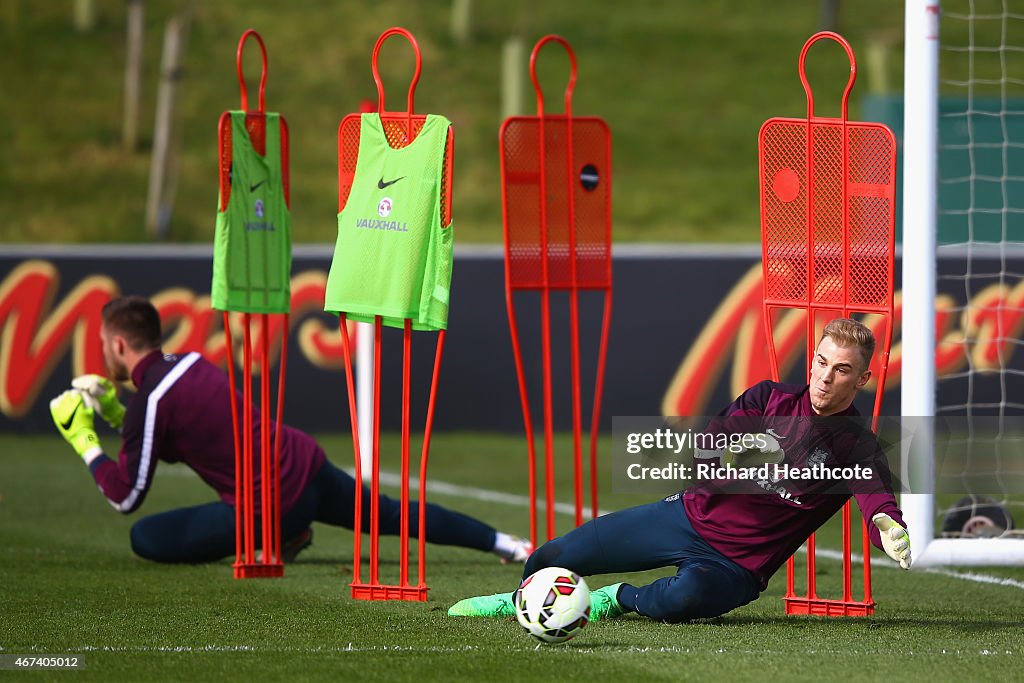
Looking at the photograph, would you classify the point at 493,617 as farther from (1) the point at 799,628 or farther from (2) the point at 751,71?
(2) the point at 751,71

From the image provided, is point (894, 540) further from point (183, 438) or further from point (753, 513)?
point (183, 438)

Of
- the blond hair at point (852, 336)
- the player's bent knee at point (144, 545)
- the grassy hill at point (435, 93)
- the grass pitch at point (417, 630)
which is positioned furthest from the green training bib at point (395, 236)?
the grassy hill at point (435, 93)

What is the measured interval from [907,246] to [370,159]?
2.68m

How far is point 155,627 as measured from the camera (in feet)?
19.0

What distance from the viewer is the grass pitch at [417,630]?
5027mm

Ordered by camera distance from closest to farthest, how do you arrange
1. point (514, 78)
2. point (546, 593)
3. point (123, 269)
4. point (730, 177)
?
point (546, 593)
point (123, 269)
point (514, 78)
point (730, 177)

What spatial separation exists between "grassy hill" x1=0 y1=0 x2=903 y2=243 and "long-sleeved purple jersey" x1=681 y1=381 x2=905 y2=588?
63.3 feet

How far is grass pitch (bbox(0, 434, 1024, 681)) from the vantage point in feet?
16.5

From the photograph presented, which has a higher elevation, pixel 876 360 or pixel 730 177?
pixel 730 177

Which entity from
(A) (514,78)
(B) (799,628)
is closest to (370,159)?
(B) (799,628)

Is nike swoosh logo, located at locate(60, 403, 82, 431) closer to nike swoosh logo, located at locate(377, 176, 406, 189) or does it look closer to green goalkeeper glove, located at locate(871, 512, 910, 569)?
nike swoosh logo, located at locate(377, 176, 406, 189)

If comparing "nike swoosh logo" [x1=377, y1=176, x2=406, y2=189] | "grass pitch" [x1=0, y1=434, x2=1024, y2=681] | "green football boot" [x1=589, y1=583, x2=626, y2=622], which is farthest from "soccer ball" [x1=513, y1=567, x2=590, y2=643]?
"nike swoosh logo" [x1=377, y1=176, x2=406, y2=189]

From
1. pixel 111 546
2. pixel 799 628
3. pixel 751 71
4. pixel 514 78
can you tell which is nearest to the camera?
pixel 799 628

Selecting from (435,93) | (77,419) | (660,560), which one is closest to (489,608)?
(660,560)
